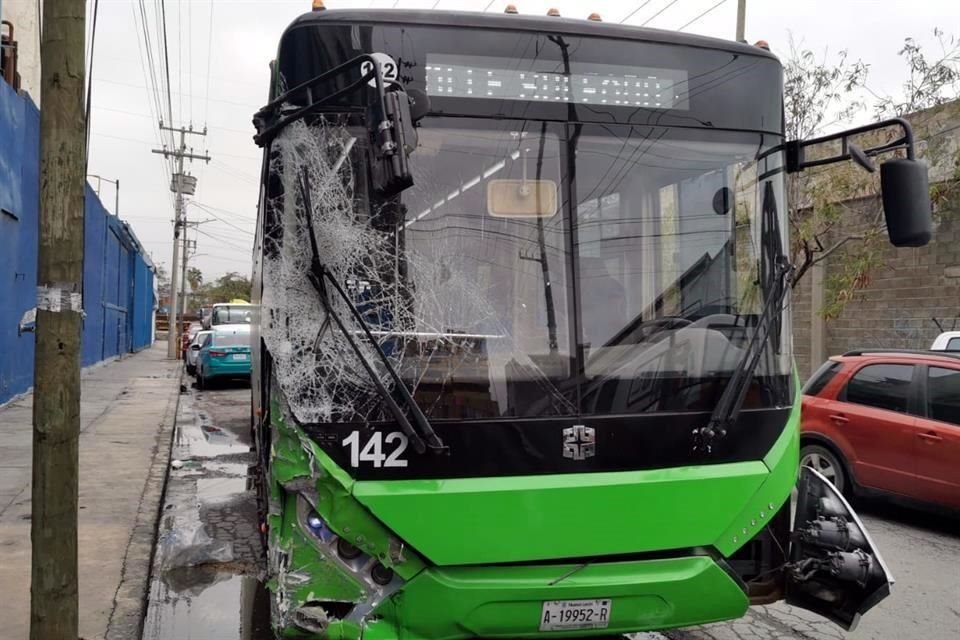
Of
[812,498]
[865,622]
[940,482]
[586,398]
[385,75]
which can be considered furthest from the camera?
[940,482]

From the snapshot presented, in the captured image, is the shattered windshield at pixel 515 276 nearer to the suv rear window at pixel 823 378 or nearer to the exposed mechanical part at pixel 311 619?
the exposed mechanical part at pixel 311 619

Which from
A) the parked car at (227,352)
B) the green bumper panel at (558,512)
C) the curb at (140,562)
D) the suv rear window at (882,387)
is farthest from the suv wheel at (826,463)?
the parked car at (227,352)

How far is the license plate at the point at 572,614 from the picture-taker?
3342 millimetres

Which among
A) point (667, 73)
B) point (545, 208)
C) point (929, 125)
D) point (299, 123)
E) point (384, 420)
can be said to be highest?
point (929, 125)

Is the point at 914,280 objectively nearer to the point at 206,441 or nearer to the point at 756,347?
the point at 206,441

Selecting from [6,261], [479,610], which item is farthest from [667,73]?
[6,261]

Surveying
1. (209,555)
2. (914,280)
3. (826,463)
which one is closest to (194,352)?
(914,280)

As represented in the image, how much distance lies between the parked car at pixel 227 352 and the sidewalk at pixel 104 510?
3612 millimetres

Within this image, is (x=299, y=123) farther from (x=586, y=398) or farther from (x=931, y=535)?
(x=931, y=535)

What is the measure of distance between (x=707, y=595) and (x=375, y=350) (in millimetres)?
1731

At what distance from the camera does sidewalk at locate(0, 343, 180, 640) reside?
16.6 ft

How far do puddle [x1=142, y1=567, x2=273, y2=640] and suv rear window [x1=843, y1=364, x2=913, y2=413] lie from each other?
5.63 m

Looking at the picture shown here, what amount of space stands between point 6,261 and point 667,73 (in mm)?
13066

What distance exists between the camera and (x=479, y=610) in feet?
10.8
